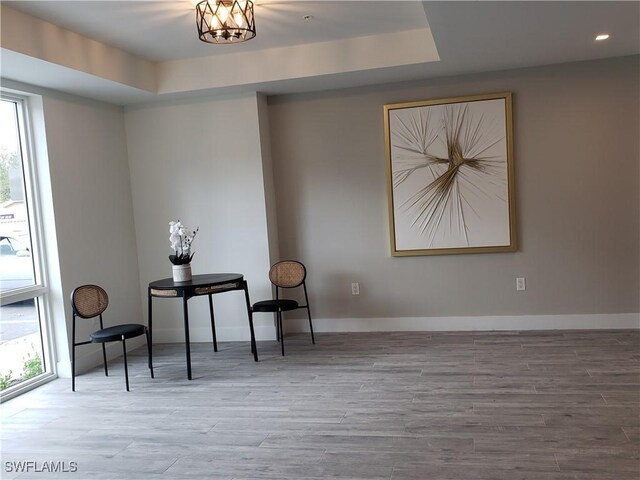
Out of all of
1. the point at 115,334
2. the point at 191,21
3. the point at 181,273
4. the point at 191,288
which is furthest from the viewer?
the point at 181,273

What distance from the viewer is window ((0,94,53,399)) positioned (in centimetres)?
415

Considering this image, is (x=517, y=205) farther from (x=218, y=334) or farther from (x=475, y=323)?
(x=218, y=334)

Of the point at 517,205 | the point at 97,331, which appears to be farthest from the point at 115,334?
the point at 517,205

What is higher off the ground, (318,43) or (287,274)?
(318,43)

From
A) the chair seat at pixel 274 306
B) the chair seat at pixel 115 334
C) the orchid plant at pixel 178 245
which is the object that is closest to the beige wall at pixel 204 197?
the chair seat at pixel 274 306

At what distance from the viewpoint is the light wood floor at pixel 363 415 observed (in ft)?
8.96

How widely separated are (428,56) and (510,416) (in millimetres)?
2715

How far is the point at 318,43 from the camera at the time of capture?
4.62 m

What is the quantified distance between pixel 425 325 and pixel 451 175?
1.39m

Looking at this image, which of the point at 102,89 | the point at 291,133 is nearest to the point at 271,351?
the point at 291,133

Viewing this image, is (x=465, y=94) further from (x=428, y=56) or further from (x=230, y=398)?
(x=230, y=398)

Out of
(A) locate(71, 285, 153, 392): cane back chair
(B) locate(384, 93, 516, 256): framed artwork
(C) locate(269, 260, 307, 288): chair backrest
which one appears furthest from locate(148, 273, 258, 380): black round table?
(B) locate(384, 93, 516, 256): framed artwork

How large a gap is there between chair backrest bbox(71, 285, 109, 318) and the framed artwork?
255 centimetres

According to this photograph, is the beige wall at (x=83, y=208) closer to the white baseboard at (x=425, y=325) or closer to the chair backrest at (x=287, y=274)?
the white baseboard at (x=425, y=325)
